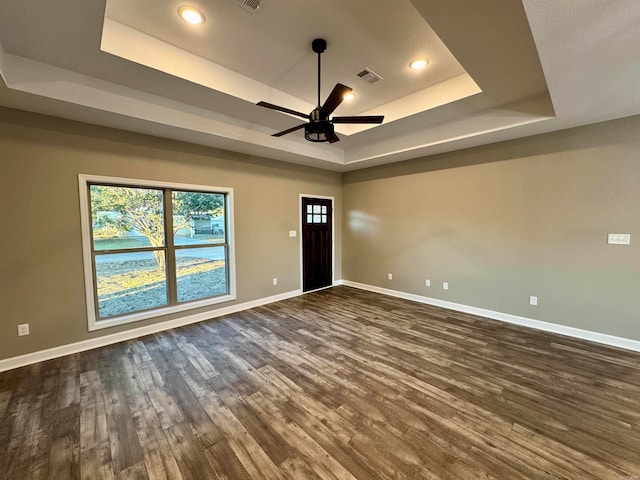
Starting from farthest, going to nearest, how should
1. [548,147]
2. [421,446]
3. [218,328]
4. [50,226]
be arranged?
1. [218,328]
2. [548,147]
3. [50,226]
4. [421,446]

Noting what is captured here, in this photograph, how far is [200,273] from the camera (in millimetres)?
4312

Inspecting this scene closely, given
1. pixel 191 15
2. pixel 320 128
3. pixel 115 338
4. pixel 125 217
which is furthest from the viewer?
pixel 125 217

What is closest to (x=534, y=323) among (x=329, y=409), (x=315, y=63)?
(x=329, y=409)

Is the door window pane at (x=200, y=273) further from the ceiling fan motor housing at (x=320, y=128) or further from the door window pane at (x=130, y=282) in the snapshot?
the ceiling fan motor housing at (x=320, y=128)

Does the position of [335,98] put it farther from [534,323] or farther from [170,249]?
[534,323]

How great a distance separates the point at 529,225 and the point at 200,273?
17.0 feet

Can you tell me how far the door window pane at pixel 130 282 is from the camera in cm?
342

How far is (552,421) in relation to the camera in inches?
79.1

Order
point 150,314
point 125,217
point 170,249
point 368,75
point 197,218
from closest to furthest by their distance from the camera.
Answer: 1. point 368,75
2. point 125,217
3. point 150,314
4. point 170,249
5. point 197,218

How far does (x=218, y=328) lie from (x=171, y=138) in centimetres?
289

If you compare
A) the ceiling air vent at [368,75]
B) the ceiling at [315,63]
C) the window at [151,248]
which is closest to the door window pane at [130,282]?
the window at [151,248]

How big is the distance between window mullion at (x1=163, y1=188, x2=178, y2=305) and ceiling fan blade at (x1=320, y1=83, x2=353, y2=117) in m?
2.70

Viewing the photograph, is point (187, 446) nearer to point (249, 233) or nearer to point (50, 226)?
point (50, 226)

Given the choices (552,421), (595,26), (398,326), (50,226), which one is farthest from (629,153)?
(50,226)
